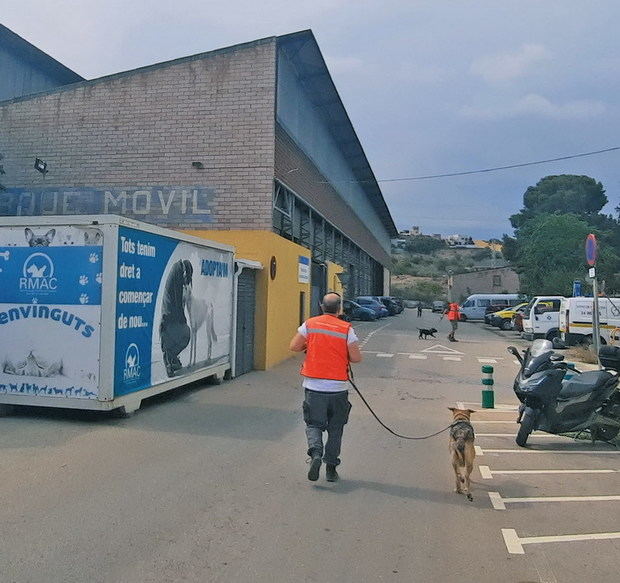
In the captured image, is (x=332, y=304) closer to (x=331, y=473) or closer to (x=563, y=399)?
(x=331, y=473)

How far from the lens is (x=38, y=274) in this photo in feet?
25.7

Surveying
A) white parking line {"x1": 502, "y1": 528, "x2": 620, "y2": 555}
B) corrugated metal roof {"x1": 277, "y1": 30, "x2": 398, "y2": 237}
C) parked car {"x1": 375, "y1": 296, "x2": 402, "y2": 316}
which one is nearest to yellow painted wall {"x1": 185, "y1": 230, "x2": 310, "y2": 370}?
corrugated metal roof {"x1": 277, "y1": 30, "x2": 398, "y2": 237}

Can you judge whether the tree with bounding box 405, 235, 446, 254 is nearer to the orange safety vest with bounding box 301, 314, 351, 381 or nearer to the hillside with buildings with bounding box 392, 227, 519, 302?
the hillside with buildings with bounding box 392, 227, 519, 302

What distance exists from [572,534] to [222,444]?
3.77m

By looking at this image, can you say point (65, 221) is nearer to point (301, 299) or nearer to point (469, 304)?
point (301, 299)

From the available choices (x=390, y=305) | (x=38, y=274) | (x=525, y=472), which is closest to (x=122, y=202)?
(x=38, y=274)

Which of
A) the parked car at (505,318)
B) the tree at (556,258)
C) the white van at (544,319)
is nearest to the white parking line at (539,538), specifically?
the white van at (544,319)

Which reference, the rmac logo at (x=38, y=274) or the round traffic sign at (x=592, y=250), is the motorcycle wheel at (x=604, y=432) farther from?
the rmac logo at (x=38, y=274)

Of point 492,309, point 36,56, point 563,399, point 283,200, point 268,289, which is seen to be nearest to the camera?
point 563,399

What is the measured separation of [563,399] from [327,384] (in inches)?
129

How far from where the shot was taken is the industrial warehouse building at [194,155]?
15664mm

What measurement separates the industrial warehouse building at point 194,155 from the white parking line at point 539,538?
949cm

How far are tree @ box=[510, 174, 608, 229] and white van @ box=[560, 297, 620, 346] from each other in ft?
152

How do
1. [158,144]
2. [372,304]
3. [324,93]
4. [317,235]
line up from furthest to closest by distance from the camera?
[372,304], [317,235], [324,93], [158,144]
